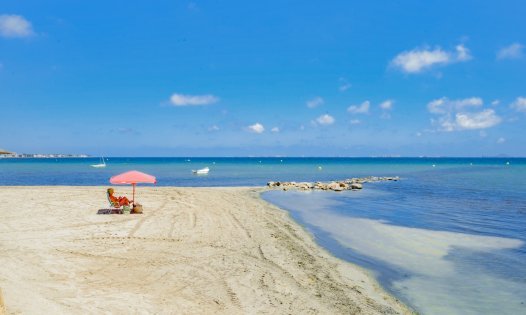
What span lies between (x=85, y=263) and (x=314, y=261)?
671 centimetres

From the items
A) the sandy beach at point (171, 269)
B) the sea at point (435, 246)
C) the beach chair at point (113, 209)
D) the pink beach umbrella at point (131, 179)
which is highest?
the pink beach umbrella at point (131, 179)

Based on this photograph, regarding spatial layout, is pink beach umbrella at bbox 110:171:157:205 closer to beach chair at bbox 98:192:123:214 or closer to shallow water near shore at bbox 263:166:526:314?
beach chair at bbox 98:192:123:214

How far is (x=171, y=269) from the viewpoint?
11070mm

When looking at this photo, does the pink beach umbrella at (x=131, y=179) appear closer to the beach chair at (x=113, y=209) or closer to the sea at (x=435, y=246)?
the beach chair at (x=113, y=209)

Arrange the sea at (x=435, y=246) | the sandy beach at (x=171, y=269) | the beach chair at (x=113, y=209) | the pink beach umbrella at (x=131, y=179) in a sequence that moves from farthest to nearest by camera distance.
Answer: the beach chair at (x=113, y=209) < the pink beach umbrella at (x=131, y=179) < the sea at (x=435, y=246) < the sandy beach at (x=171, y=269)

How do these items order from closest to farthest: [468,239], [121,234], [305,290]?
[305,290]
[121,234]
[468,239]

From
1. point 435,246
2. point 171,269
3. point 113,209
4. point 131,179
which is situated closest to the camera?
point 171,269

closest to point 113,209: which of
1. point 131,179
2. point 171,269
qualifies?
point 131,179

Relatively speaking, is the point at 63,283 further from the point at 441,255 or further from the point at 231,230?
the point at 441,255

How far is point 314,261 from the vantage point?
12602mm

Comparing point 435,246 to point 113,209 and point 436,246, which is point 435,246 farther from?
point 113,209

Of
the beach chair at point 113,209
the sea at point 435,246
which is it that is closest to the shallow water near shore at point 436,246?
the sea at point 435,246

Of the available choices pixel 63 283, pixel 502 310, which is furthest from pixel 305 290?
pixel 63 283

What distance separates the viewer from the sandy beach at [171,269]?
8523 millimetres
